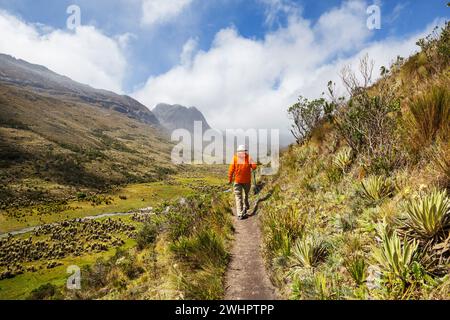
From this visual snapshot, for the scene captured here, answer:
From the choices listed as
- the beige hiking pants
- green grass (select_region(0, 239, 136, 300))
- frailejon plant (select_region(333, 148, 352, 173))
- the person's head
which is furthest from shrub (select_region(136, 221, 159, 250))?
green grass (select_region(0, 239, 136, 300))

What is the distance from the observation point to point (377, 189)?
5.99m

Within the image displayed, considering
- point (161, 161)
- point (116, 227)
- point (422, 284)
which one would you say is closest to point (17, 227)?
point (116, 227)

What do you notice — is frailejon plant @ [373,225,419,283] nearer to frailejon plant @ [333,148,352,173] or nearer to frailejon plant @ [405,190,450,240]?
frailejon plant @ [405,190,450,240]

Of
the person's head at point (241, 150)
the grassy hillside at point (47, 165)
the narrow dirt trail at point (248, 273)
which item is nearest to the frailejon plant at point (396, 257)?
the narrow dirt trail at point (248, 273)

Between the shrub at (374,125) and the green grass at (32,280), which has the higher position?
the shrub at (374,125)

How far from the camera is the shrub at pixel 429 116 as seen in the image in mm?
5668

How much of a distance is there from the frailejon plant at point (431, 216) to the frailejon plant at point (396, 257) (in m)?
0.22

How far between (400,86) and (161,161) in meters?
174

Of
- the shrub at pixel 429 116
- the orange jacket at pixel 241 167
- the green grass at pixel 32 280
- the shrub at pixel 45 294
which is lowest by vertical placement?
the green grass at pixel 32 280

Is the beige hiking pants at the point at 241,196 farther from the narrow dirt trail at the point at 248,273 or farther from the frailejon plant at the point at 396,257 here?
the frailejon plant at the point at 396,257

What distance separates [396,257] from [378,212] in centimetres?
150

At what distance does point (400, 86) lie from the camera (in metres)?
10.6

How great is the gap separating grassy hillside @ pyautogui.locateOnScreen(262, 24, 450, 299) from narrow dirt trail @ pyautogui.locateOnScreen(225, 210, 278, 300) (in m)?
0.28
